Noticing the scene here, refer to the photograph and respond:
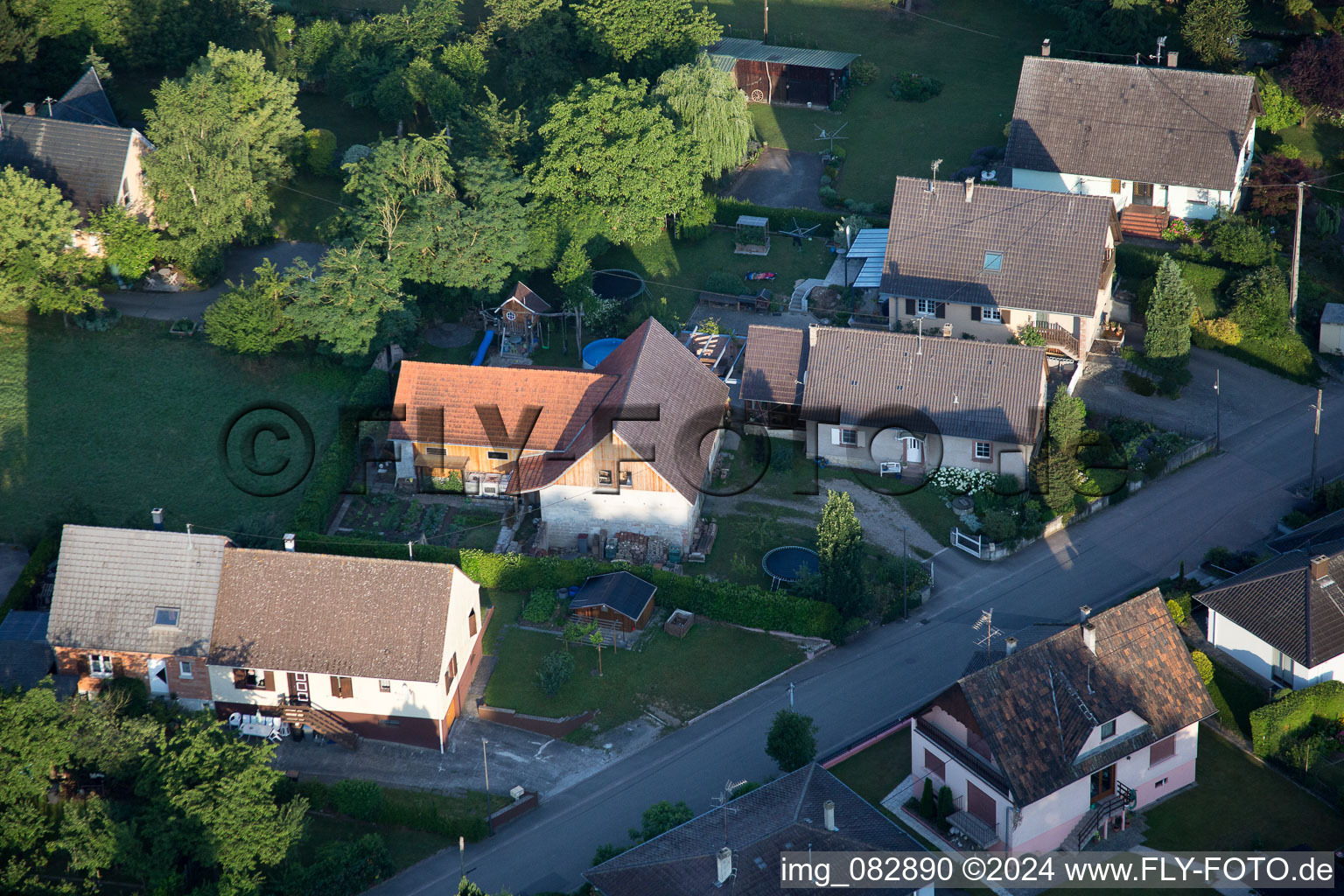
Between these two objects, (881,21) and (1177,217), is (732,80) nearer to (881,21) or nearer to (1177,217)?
(881,21)

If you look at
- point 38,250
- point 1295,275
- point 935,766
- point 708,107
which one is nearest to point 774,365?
point 708,107

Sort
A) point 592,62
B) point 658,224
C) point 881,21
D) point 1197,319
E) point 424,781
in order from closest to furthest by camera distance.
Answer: point 424,781 < point 1197,319 < point 658,224 < point 592,62 < point 881,21

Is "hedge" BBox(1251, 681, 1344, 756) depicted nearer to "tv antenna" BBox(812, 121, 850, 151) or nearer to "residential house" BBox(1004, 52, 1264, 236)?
"residential house" BBox(1004, 52, 1264, 236)

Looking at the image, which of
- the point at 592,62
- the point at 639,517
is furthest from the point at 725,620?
the point at 592,62

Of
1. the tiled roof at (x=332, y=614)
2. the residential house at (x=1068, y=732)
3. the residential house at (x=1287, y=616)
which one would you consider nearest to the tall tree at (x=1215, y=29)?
the residential house at (x=1287, y=616)

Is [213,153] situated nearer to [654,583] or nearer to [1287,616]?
[654,583]

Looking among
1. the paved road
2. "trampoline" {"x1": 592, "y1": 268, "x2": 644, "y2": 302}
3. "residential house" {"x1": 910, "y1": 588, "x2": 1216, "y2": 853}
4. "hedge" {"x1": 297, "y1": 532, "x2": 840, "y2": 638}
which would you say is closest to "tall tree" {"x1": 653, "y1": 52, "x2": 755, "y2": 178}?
"trampoline" {"x1": 592, "y1": 268, "x2": 644, "y2": 302}
